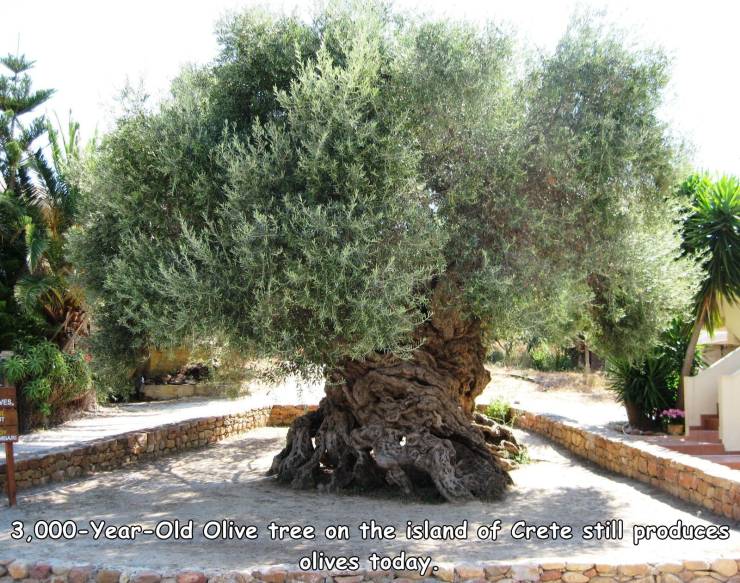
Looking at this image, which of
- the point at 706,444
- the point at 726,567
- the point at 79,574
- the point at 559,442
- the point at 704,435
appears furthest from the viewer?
the point at 559,442

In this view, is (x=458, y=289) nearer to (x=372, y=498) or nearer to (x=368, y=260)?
(x=368, y=260)

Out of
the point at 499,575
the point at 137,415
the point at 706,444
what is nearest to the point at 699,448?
the point at 706,444

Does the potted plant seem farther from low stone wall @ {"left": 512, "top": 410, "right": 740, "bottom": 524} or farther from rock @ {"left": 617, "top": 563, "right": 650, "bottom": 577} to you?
rock @ {"left": 617, "top": 563, "right": 650, "bottom": 577}

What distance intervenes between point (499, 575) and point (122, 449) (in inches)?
317

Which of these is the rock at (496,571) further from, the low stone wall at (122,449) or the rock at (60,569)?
the low stone wall at (122,449)

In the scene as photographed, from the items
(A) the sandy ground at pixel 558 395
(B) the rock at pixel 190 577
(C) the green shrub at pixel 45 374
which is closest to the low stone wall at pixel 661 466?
(A) the sandy ground at pixel 558 395

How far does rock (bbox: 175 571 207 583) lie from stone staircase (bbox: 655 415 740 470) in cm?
798

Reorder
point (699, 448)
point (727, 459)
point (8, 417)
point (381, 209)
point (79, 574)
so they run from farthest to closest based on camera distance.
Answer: point (699, 448) → point (727, 459) → point (8, 417) → point (381, 209) → point (79, 574)

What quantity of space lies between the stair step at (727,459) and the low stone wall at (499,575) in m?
5.05

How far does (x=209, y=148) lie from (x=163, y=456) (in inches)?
269

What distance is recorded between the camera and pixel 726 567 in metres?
6.13

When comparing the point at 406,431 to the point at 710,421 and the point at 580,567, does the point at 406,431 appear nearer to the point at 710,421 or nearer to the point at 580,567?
the point at 580,567

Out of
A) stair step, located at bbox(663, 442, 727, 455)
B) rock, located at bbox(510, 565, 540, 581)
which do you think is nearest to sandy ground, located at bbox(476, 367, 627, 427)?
stair step, located at bbox(663, 442, 727, 455)

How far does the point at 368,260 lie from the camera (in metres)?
8.02
